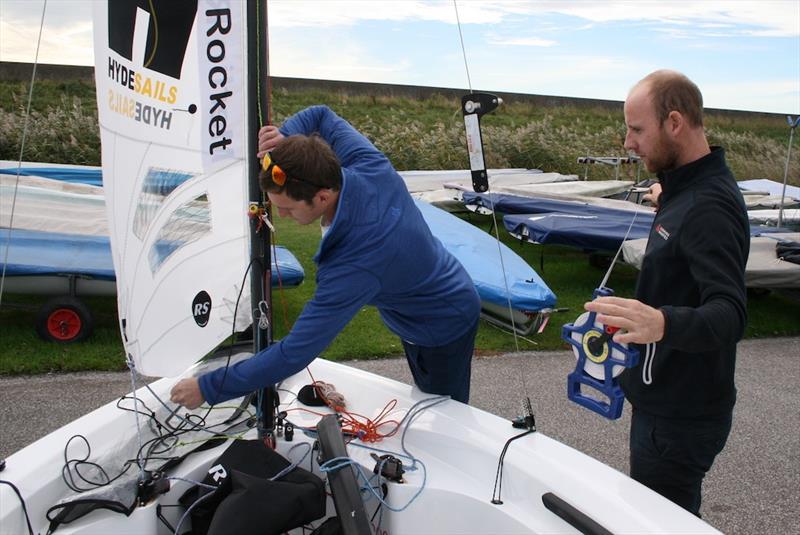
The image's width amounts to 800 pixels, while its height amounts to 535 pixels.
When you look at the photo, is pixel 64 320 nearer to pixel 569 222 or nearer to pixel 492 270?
pixel 492 270

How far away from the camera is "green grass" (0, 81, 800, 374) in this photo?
13.7 feet

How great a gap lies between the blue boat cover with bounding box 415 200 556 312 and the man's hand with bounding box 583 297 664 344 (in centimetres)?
297

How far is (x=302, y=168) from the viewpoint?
Result: 5.32 ft

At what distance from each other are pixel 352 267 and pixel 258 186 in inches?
15.5

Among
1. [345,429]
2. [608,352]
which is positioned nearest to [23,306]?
[345,429]

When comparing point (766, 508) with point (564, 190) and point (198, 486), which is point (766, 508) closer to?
point (198, 486)

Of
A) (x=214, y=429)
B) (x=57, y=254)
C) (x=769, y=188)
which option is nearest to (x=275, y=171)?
(x=214, y=429)

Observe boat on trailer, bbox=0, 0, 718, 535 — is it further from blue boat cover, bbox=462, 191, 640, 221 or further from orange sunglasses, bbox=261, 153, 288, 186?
blue boat cover, bbox=462, 191, 640, 221

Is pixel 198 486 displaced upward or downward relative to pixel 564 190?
downward

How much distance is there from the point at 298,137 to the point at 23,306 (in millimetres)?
3105

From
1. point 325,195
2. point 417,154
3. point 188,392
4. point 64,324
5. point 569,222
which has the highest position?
point 417,154

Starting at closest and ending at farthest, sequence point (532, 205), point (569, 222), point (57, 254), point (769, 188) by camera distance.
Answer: point (57, 254)
point (569, 222)
point (532, 205)
point (769, 188)

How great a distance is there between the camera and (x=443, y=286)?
6.39 ft

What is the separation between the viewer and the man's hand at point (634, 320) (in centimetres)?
122
